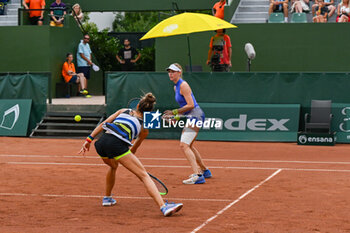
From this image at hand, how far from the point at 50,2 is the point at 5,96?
6823 mm

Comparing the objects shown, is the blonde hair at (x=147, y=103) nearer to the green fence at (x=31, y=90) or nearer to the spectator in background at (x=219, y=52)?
the spectator in background at (x=219, y=52)

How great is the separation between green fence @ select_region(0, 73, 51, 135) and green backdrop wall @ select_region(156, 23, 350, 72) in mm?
5647

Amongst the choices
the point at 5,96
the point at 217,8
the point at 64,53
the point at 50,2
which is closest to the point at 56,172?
the point at 5,96

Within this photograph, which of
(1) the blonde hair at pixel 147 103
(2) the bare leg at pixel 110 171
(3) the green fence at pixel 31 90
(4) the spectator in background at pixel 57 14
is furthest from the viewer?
(4) the spectator in background at pixel 57 14

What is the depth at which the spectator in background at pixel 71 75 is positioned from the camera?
22.6m

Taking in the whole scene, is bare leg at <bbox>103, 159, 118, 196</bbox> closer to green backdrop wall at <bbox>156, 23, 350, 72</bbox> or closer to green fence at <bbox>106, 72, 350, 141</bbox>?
green fence at <bbox>106, 72, 350, 141</bbox>

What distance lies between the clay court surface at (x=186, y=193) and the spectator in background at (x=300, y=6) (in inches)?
301

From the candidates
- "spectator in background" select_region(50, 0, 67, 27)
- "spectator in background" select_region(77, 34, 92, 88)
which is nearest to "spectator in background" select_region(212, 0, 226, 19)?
"spectator in background" select_region(77, 34, 92, 88)

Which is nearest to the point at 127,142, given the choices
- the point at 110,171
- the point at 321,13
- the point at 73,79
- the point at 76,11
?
the point at 110,171

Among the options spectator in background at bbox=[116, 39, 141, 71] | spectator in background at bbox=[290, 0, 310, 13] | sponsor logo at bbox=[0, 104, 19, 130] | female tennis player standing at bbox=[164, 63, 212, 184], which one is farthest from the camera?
spectator in background at bbox=[116, 39, 141, 71]

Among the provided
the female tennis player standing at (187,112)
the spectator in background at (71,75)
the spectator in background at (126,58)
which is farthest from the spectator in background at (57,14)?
the female tennis player standing at (187,112)

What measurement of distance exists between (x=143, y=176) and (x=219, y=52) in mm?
11721

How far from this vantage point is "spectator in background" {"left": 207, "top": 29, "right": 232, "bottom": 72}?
1903 cm

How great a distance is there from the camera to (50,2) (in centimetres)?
2538
